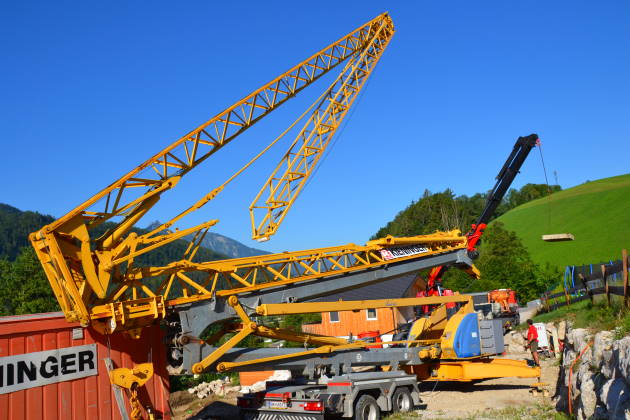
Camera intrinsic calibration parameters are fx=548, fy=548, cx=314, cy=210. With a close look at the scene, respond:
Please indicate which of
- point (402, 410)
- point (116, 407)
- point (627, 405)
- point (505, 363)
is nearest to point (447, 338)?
point (505, 363)

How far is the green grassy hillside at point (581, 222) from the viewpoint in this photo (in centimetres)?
5686

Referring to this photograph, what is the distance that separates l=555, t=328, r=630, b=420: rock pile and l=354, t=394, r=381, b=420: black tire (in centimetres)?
396

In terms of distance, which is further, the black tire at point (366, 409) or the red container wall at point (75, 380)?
the black tire at point (366, 409)

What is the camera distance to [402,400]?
12828 millimetres

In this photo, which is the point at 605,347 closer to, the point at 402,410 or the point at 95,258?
the point at 402,410

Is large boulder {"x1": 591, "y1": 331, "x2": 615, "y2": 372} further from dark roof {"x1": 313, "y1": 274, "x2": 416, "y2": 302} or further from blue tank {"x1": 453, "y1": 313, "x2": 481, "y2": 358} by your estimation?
dark roof {"x1": 313, "y1": 274, "x2": 416, "y2": 302}

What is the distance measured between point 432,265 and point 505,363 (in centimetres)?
330

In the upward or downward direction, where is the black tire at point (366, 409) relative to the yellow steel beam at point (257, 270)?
downward

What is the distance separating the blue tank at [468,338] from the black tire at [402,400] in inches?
98.9

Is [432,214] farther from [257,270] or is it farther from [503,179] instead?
[257,270]

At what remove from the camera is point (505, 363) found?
1513cm

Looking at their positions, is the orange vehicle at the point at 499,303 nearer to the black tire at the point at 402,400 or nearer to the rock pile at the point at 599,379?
the rock pile at the point at 599,379

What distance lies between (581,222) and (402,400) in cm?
6558

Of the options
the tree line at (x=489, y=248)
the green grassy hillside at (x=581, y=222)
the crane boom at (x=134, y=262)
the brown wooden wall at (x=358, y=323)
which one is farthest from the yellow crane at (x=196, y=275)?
the green grassy hillside at (x=581, y=222)
